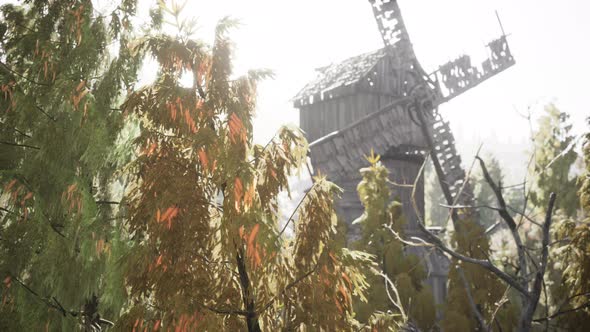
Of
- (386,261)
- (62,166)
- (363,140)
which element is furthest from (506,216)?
(363,140)


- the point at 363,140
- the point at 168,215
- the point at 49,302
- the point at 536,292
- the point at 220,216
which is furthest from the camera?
the point at 363,140

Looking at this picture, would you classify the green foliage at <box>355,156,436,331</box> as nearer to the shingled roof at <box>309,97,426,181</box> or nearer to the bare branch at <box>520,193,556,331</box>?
the shingled roof at <box>309,97,426,181</box>

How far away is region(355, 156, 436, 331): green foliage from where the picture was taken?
10422mm

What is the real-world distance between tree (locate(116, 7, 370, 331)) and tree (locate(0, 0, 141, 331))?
2.47 metres

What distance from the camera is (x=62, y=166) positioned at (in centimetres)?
733

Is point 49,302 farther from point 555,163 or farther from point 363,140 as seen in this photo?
point 555,163

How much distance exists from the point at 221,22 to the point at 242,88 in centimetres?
64

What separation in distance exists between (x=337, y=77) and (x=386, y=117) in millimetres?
3001

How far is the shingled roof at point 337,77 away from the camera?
19.3 m

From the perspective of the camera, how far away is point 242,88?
4.77 metres

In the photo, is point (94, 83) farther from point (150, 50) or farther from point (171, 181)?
point (171, 181)

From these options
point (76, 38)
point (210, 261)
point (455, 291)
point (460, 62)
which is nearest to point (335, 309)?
point (210, 261)

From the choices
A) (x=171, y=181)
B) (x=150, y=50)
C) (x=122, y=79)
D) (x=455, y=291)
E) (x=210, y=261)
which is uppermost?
(x=122, y=79)

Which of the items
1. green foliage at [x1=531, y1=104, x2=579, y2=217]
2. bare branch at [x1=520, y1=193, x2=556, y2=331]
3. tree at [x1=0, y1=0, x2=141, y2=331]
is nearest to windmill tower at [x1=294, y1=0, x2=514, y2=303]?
green foliage at [x1=531, y1=104, x2=579, y2=217]
